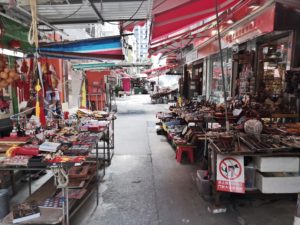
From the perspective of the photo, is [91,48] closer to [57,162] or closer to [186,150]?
[57,162]

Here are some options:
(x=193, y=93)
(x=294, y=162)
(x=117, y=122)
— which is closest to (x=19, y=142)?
(x=294, y=162)

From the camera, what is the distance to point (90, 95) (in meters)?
12.0

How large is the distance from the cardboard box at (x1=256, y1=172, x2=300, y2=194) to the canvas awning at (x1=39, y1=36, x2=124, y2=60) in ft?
10.9

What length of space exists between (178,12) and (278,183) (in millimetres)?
3274

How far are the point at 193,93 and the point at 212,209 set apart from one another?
10.3 m

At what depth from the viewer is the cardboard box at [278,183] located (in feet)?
11.6

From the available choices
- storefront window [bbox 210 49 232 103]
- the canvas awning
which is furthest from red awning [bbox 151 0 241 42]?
storefront window [bbox 210 49 232 103]

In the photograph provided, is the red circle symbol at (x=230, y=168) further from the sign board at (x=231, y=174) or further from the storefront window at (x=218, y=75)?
the storefront window at (x=218, y=75)

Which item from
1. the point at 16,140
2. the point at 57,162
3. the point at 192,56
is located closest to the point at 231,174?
the point at 57,162

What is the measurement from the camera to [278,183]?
3545mm

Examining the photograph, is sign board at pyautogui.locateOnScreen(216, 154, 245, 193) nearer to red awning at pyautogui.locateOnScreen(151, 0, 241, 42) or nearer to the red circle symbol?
the red circle symbol

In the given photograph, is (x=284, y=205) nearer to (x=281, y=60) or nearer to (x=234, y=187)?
(x=234, y=187)

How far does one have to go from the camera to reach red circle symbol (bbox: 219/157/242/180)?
3518 mm

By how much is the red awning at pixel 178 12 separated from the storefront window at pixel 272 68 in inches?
69.5
